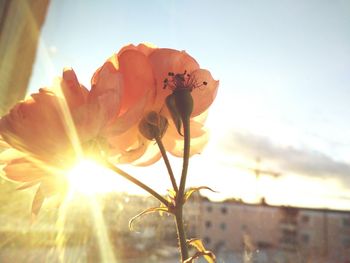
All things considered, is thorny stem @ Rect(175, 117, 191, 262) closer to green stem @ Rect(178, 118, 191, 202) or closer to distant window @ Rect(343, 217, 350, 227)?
green stem @ Rect(178, 118, 191, 202)

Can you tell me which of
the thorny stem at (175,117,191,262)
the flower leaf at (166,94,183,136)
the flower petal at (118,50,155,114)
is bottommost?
the thorny stem at (175,117,191,262)

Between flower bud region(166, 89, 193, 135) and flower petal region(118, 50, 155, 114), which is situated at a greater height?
flower petal region(118, 50, 155, 114)

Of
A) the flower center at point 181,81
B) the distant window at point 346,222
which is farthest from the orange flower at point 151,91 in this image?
the distant window at point 346,222

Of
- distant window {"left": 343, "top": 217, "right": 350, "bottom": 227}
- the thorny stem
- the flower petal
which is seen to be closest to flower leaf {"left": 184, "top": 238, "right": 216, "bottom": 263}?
the thorny stem

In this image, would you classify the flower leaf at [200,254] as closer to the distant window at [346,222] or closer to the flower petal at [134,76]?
the flower petal at [134,76]

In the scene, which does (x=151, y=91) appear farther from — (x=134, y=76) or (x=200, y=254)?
(x=200, y=254)

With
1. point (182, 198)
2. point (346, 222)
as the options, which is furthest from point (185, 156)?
point (346, 222)
